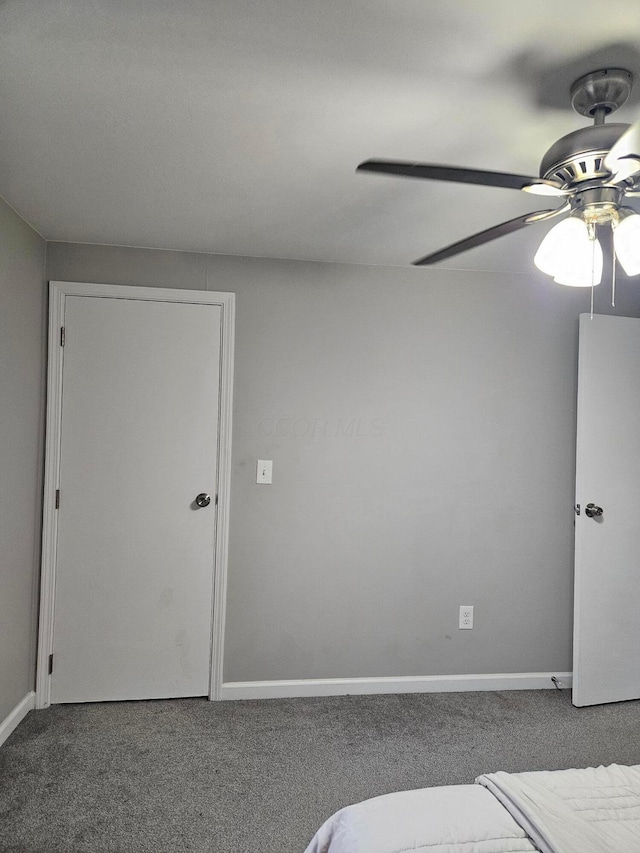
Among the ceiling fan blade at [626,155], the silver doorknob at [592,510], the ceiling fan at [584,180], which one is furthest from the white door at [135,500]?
the ceiling fan blade at [626,155]

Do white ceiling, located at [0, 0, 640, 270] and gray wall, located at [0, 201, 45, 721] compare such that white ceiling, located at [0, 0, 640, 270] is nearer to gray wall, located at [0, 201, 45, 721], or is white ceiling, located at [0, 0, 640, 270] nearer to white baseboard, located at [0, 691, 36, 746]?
gray wall, located at [0, 201, 45, 721]

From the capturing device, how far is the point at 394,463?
3.39m

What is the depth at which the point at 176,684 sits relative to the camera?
125 inches

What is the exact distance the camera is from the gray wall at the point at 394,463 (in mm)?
3268

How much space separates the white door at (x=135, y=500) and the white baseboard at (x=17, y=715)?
0.37 ft

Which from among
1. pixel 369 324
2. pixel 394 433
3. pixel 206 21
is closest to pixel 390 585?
pixel 394 433

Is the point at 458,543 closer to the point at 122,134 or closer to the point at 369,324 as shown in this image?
the point at 369,324

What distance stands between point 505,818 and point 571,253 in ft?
4.55

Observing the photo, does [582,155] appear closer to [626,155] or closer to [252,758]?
[626,155]

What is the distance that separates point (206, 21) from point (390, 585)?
2.71 meters

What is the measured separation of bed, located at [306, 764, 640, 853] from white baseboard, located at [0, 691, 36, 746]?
1.83 m

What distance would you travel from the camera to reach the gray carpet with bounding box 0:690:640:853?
2133 millimetres

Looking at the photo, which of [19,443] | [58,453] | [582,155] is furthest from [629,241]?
[58,453]

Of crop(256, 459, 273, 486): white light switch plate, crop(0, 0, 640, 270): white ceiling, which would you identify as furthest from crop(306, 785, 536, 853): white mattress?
crop(256, 459, 273, 486): white light switch plate
